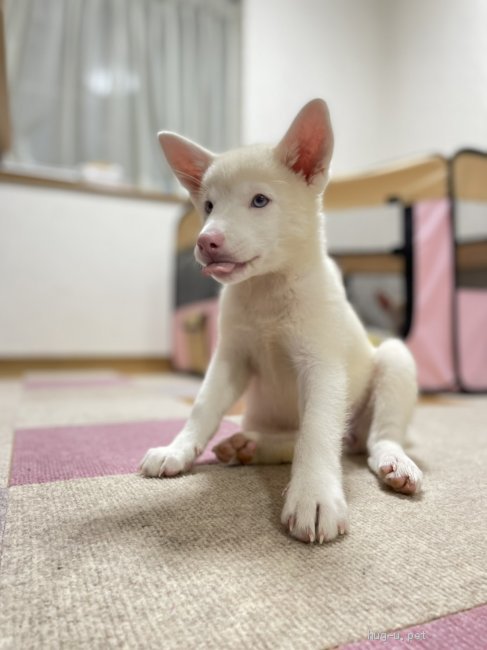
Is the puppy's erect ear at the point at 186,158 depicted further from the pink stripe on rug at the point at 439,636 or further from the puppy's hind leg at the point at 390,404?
the pink stripe on rug at the point at 439,636

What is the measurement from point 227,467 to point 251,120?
3.27 meters

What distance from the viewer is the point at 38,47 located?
338cm

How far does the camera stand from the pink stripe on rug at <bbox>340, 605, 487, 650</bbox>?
47 cm

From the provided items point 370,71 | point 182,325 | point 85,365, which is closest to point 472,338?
point 182,325

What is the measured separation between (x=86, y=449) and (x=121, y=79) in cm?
325

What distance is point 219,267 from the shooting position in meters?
0.83

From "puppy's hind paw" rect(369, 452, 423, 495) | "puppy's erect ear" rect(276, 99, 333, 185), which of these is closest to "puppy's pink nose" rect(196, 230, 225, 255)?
"puppy's erect ear" rect(276, 99, 333, 185)

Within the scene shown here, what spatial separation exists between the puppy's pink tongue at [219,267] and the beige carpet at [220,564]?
0.37 meters

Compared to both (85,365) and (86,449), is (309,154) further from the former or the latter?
(85,365)

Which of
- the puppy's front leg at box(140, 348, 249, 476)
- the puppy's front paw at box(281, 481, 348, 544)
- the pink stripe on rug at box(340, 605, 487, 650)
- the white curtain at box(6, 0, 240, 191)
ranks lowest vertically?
the pink stripe on rug at box(340, 605, 487, 650)

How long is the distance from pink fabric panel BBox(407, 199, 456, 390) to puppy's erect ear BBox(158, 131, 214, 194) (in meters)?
1.50

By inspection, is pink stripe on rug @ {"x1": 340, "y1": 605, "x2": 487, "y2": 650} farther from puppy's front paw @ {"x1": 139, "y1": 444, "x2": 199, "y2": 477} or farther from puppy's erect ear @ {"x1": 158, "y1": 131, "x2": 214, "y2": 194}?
puppy's erect ear @ {"x1": 158, "y1": 131, "x2": 214, "y2": 194}

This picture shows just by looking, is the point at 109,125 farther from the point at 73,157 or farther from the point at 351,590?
the point at 351,590

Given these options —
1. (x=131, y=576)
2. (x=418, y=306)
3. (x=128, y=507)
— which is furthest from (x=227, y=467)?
(x=418, y=306)
